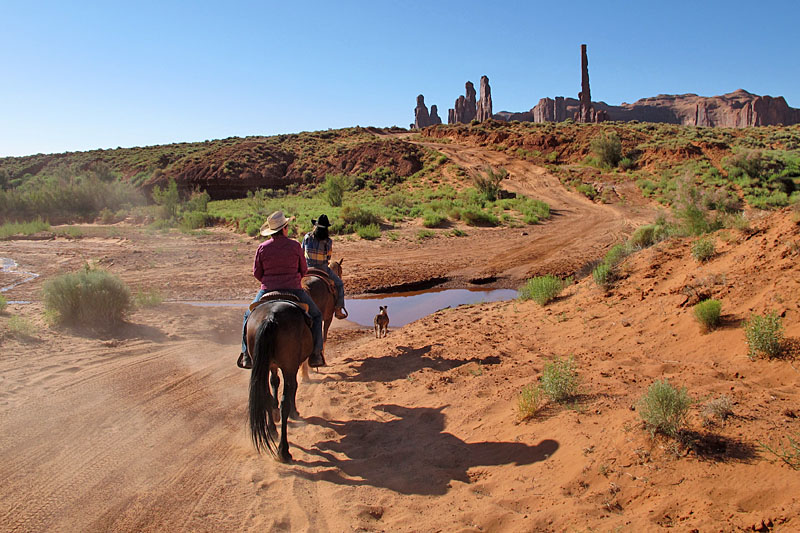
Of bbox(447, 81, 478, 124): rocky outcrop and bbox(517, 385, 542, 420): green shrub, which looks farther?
bbox(447, 81, 478, 124): rocky outcrop

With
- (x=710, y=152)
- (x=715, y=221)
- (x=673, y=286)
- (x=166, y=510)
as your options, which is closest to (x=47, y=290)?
(x=166, y=510)

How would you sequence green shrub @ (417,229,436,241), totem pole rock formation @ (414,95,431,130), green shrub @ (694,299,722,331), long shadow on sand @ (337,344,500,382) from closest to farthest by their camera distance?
green shrub @ (694,299,722,331) < long shadow on sand @ (337,344,500,382) < green shrub @ (417,229,436,241) < totem pole rock formation @ (414,95,431,130)

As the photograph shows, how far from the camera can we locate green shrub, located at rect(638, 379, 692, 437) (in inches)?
172

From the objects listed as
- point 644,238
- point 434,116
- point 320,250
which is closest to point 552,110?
point 434,116

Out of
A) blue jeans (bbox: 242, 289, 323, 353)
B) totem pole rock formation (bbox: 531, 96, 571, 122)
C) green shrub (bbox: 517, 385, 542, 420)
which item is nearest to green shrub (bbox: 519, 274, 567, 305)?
green shrub (bbox: 517, 385, 542, 420)

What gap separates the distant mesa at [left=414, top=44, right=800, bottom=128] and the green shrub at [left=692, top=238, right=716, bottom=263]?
7627cm

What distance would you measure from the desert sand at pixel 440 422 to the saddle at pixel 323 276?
4.79 ft

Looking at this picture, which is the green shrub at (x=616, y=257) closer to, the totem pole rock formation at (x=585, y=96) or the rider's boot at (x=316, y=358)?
the rider's boot at (x=316, y=358)

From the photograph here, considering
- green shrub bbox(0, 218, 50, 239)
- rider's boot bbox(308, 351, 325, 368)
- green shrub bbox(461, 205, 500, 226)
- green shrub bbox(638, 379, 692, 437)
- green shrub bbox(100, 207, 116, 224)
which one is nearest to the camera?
green shrub bbox(638, 379, 692, 437)

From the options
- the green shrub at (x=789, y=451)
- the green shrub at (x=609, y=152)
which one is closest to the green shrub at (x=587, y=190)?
the green shrub at (x=609, y=152)

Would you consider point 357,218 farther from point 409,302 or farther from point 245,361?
point 245,361

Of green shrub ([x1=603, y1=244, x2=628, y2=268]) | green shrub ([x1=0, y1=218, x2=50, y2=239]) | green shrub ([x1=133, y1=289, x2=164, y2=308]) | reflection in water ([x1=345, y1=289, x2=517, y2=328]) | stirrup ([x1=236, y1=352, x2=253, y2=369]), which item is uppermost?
green shrub ([x1=0, y1=218, x2=50, y2=239])

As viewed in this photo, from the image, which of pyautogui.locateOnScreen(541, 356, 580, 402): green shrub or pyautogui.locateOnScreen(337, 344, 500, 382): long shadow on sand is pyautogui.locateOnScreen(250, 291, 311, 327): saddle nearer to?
pyautogui.locateOnScreen(337, 344, 500, 382): long shadow on sand

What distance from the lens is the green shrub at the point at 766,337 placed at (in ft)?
18.6
